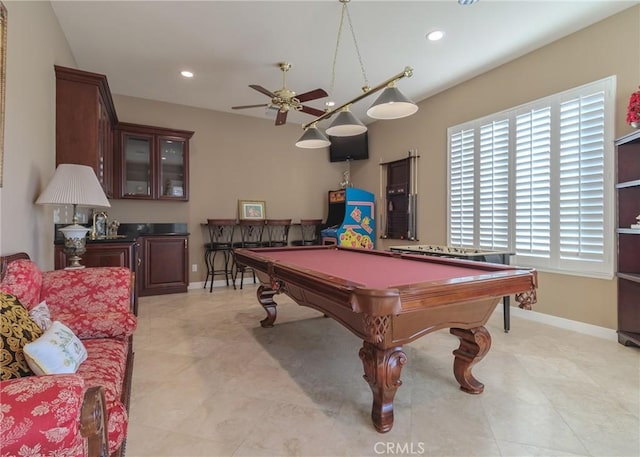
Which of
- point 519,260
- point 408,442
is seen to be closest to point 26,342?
point 408,442

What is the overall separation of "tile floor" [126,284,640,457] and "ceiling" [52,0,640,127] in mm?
2942

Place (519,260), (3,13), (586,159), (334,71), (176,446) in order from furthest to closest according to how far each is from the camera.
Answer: (334,71)
(519,260)
(586,159)
(3,13)
(176,446)

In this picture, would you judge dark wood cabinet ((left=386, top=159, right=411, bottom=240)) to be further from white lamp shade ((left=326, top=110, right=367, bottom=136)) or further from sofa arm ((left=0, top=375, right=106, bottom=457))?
sofa arm ((left=0, top=375, right=106, bottom=457))

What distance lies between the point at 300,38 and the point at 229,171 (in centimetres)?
281

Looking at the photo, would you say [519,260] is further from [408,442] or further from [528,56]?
[408,442]

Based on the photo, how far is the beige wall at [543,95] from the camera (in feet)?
9.32

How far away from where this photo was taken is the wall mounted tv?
6086 mm

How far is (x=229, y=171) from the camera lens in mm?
5523

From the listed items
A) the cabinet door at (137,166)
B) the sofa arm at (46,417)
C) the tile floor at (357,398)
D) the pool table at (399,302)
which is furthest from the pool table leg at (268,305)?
the cabinet door at (137,166)

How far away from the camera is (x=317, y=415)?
5.73 feet

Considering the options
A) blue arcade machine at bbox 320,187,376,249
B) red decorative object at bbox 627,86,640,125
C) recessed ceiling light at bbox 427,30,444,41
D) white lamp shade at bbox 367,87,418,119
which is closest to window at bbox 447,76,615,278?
red decorative object at bbox 627,86,640,125

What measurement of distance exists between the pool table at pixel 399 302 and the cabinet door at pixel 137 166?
3.35 metres

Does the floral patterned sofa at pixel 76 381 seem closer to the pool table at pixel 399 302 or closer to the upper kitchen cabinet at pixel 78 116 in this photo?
the pool table at pixel 399 302

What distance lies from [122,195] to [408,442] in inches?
184
